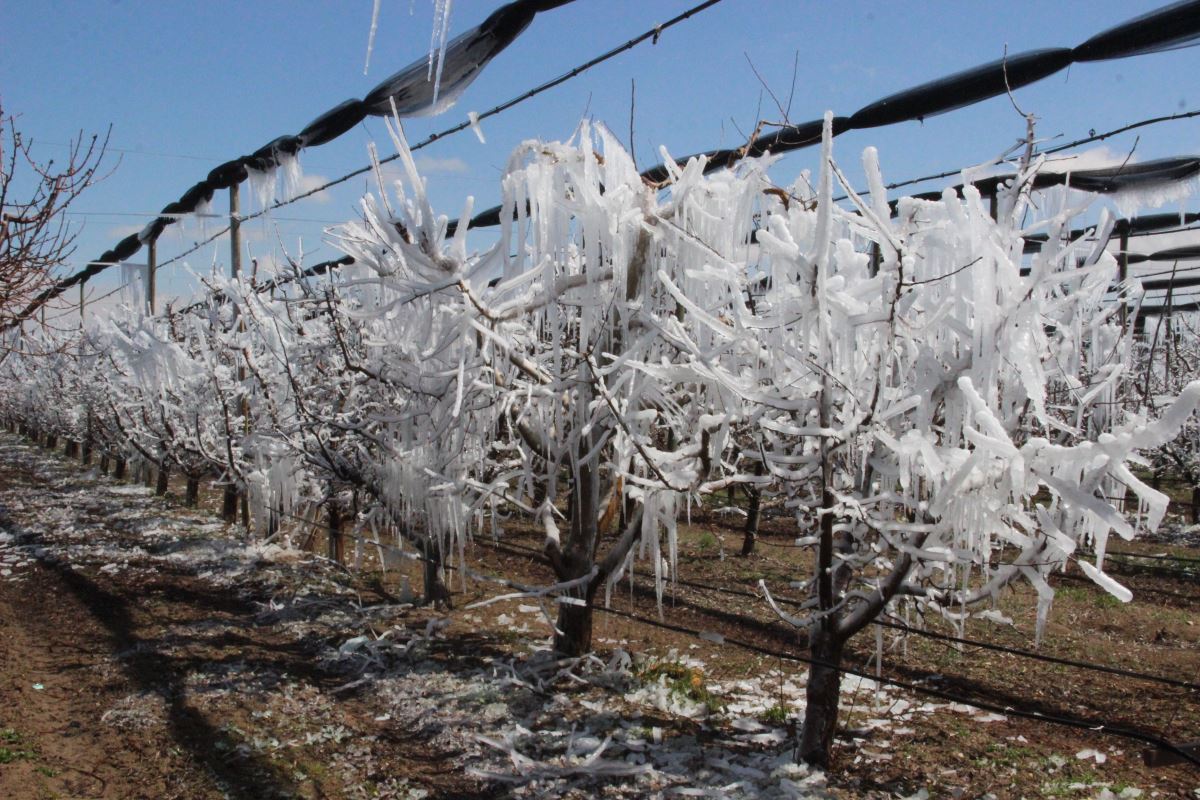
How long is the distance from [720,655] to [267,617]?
4.80 metres

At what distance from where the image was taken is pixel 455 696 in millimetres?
6270

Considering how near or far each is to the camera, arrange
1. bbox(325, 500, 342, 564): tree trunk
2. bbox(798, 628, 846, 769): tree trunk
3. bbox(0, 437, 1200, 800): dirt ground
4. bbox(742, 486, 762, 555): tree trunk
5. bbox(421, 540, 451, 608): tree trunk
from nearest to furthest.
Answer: bbox(798, 628, 846, 769): tree trunk < bbox(0, 437, 1200, 800): dirt ground < bbox(421, 540, 451, 608): tree trunk < bbox(325, 500, 342, 564): tree trunk < bbox(742, 486, 762, 555): tree trunk

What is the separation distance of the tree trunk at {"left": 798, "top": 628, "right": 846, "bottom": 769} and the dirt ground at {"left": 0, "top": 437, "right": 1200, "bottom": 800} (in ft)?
0.65

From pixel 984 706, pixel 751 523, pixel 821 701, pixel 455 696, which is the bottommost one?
pixel 455 696

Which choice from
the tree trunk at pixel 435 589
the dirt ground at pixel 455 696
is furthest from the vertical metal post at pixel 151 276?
the tree trunk at pixel 435 589

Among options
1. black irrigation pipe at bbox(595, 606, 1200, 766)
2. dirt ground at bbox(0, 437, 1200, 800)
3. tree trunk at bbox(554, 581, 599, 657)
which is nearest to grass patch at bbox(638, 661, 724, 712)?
dirt ground at bbox(0, 437, 1200, 800)

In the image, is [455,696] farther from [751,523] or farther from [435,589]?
[751,523]

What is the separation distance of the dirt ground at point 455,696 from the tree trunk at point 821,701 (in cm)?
20

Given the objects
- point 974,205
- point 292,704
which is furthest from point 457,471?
point 974,205

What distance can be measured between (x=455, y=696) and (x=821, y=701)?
2.92 m

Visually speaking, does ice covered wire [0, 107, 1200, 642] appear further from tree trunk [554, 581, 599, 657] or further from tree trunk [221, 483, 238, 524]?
tree trunk [221, 483, 238, 524]

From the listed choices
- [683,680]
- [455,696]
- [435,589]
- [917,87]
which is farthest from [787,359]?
[435,589]

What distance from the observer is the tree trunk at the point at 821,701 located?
438 cm

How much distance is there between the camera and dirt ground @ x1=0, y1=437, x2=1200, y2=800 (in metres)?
4.91
